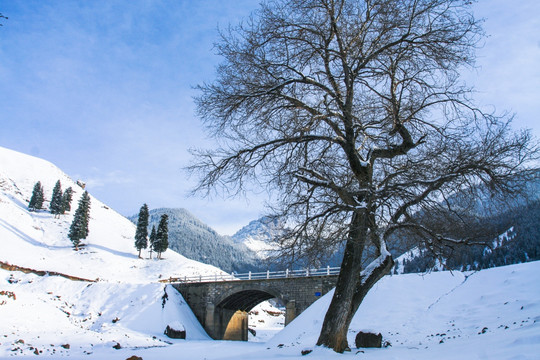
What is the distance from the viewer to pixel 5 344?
12.7 metres

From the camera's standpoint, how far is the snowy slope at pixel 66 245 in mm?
44938

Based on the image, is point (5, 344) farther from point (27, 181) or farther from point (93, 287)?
point (27, 181)

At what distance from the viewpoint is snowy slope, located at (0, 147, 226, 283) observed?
44.9 meters

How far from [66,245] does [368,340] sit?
53980mm

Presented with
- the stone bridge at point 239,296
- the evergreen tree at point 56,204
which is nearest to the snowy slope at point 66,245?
the evergreen tree at point 56,204

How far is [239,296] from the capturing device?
35.9 m

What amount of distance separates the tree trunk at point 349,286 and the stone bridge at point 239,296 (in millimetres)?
20294

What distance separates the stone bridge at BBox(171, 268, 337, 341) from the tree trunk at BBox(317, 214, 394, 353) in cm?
2029

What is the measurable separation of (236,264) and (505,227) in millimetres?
139576

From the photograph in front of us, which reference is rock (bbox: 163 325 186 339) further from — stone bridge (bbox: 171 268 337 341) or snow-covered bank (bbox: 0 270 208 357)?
stone bridge (bbox: 171 268 337 341)

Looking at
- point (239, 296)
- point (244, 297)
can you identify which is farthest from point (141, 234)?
point (239, 296)

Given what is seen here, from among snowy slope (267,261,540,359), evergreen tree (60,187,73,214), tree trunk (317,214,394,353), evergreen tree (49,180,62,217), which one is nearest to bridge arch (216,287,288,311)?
snowy slope (267,261,540,359)

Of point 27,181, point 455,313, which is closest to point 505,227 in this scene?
point 455,313

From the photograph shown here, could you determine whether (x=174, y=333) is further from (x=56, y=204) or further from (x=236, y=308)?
(x=56, y=204)
